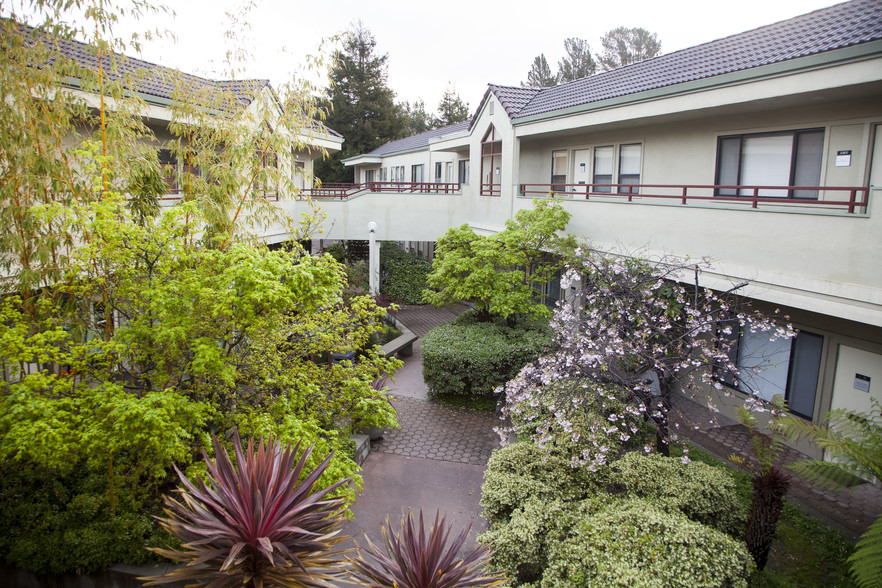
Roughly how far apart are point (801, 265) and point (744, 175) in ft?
12.5

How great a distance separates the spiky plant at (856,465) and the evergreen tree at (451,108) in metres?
59.2

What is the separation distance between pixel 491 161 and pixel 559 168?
273cm

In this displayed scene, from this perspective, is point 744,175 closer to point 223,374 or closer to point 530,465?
point 530,465

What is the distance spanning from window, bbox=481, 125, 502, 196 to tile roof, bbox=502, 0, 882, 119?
145 cm

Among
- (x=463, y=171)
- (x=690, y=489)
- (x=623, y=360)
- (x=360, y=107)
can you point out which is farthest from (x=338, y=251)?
(x=360, y=107)

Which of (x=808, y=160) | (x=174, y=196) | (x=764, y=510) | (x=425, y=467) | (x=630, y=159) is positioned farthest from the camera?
(x=630, y=159)

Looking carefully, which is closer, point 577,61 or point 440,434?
point 440,434

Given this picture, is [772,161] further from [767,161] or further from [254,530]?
[254,530]

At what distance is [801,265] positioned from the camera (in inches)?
325

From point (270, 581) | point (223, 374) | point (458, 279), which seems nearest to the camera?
point (270, 581)

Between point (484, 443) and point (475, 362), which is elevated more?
point (475, 362)

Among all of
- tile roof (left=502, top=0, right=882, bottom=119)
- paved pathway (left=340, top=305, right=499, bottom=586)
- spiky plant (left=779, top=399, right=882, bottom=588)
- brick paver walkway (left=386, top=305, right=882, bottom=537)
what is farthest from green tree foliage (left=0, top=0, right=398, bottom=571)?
tile roof (left=502, top=0, right=882, bottom=119)

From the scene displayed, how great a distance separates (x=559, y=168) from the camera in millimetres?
17359

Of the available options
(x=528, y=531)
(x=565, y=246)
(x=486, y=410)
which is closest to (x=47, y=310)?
(x=528, y=531)
